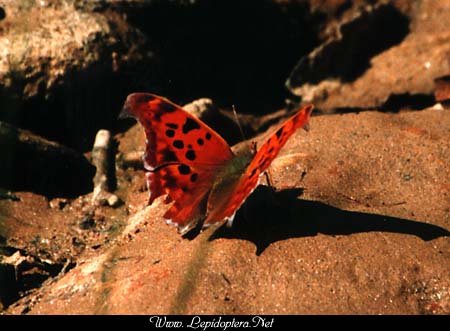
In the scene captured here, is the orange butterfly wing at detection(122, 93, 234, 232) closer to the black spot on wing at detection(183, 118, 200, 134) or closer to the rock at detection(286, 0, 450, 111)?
the black spot on wing at detection(183, 118, 200, 134)

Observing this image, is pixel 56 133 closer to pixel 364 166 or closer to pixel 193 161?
pixel 193 161

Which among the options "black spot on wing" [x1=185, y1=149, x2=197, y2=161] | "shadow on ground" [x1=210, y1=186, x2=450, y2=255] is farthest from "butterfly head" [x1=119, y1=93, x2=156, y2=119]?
"shadow on ground" [x1=210, y1=186, x2=450, y2=255]

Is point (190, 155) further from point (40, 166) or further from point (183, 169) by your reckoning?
point (40, 166)

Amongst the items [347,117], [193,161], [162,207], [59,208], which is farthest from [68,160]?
[347,117]

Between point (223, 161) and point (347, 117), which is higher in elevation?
point (223, 161)

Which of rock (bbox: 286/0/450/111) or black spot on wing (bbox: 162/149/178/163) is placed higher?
black spot on wing (bbox: 162/149/178/163)

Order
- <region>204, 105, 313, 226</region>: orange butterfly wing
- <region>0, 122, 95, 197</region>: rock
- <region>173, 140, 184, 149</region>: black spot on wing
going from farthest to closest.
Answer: <region>0, 122, 95, 197</region>: rock
<region>173, 140, 184, 149</region>: black spot on wing
<region>204, 105, 313, 226</region>: orange butterfly wing

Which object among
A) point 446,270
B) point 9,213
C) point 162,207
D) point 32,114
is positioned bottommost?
point 446,270

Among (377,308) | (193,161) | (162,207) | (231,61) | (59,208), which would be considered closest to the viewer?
(377,308)
